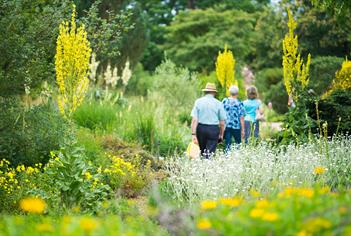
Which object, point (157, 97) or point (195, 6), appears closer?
point (157, 97)

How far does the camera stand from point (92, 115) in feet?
39.5

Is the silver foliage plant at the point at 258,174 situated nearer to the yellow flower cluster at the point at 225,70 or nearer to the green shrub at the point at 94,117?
the green shrub at the point at 94,117

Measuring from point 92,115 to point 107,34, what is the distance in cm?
341

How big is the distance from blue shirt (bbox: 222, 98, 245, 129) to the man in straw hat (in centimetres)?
74

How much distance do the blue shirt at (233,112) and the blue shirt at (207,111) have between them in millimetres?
828

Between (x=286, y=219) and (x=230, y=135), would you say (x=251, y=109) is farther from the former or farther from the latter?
(x=286, y=219)

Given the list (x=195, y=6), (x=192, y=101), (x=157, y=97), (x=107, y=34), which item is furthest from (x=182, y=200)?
(x=195, y=6)

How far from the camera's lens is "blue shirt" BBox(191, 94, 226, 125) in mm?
9641

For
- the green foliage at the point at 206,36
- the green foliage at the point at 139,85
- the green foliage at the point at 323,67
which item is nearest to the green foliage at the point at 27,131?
the green foliage at the point at 323,67

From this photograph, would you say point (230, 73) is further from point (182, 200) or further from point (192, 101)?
point (182, 200)

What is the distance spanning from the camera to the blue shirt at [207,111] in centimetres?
964

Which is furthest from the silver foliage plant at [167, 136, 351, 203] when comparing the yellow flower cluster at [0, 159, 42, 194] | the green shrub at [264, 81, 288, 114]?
the green shrub at [264, 81, 288, 114]

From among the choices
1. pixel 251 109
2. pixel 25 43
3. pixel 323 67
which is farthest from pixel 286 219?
pixel 323 67

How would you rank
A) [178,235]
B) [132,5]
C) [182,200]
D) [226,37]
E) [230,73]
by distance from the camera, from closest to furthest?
[178,235], [182,200], [230,73], [132,5], [226,37]
